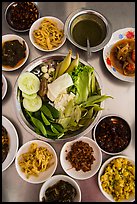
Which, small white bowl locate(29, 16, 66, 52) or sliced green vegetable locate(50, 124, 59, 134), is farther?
small white bowl locate(29, 16, 66, 52)

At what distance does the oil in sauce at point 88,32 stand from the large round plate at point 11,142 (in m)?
0.65

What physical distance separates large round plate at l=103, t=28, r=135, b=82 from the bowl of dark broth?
5 centimetres

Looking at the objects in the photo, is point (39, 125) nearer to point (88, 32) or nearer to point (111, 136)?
point (111, 136)

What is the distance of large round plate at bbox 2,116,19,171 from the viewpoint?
1841 millimetres

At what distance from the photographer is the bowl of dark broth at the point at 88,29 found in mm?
2035

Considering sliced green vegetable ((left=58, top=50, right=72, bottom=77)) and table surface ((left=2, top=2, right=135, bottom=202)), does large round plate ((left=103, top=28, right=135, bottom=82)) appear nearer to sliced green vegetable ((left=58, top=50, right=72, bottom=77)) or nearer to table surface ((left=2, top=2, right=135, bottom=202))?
table surface ((left=2, top=2, right=135, bottom=202))

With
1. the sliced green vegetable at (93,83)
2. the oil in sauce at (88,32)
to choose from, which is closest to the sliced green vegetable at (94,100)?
the sliced green vegetable at (93,83)

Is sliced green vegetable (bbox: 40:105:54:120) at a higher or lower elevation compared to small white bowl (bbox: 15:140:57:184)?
higher

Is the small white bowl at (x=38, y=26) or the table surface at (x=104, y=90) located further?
the small white bowl at (x=38, y=26)

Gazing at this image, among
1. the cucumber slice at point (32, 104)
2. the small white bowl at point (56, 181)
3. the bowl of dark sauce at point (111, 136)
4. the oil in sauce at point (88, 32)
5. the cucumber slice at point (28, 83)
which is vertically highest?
the oil in sauce at point (88, 32)

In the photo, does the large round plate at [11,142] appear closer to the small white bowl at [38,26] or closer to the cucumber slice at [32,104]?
the cucumber slice at [32,104]

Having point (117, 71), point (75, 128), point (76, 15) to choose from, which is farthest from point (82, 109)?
point (76, 15)

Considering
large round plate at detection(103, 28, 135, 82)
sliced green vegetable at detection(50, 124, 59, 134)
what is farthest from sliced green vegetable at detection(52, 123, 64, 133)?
large round plate at detection(103, 28, 135, 82)

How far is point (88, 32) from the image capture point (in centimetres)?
206
